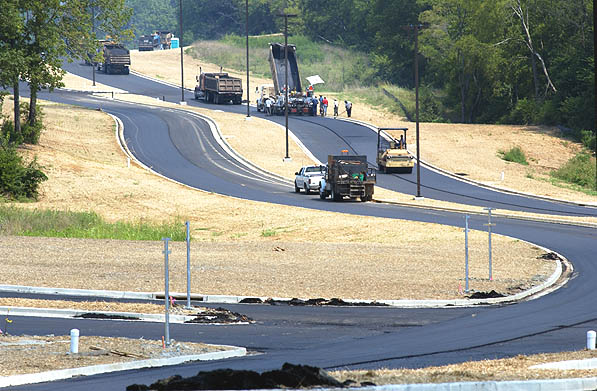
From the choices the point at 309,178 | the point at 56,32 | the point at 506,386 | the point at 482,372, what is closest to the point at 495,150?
the point at 309,178

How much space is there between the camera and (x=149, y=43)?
171250 millimetres

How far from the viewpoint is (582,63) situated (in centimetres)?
A: 8838

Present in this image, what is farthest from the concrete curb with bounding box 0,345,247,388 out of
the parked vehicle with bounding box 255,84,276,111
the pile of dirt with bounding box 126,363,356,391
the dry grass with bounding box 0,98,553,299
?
the parked vehicle with bounding box 255,84,276,111

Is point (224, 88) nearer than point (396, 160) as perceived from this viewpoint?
No

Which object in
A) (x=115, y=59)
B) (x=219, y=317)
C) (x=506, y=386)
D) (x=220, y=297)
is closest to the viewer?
(x=506, y=386)

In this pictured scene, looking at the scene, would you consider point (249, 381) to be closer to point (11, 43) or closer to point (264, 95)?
point (11, 43)

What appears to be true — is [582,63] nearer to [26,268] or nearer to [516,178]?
[516,178]

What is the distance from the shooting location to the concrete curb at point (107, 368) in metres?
14.0

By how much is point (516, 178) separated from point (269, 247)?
34019 millimetres

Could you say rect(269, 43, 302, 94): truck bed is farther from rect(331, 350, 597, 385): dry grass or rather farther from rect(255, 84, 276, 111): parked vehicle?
rect(331, 350, 597, 385): dry grass

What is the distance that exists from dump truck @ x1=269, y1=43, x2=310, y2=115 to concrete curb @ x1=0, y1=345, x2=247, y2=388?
7269 cm

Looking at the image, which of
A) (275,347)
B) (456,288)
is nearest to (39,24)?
(456,288)

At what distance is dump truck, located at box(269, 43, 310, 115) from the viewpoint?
89000 millimetres

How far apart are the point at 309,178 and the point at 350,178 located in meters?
4.28
